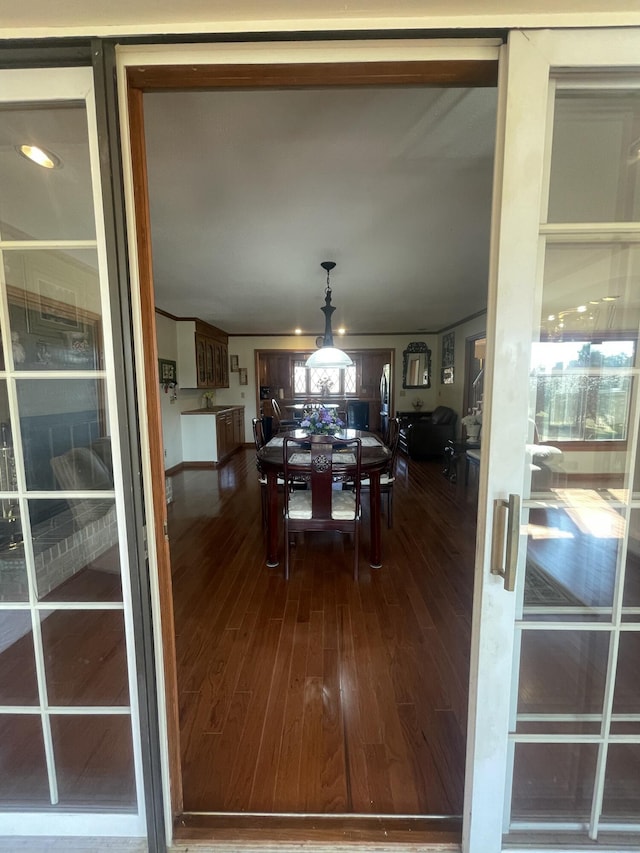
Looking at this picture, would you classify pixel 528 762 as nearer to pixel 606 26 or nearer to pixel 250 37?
pixel 606 26

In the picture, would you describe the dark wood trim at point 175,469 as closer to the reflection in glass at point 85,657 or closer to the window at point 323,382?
the window at point 323,382

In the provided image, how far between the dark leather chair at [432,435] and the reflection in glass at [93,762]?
578 centimetres

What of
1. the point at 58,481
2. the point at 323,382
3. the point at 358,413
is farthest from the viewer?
the point at 323,382

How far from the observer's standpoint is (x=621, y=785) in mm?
1059

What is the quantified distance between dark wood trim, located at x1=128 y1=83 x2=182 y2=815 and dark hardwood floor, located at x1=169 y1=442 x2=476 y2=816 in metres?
0.34

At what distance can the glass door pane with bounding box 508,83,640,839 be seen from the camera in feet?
2.94

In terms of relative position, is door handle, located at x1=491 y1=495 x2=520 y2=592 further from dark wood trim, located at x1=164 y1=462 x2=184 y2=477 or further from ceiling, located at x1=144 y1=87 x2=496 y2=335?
dark wood trim, located at x1=164 y1=462 x2=184 y2=477

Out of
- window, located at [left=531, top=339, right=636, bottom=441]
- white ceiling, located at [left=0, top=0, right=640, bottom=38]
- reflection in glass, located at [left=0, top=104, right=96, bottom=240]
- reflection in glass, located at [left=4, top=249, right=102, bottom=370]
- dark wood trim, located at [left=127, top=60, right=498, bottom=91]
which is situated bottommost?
window, located at [left=531, top=339, right=636, bottom=441]

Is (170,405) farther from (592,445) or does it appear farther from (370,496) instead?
(592,445)

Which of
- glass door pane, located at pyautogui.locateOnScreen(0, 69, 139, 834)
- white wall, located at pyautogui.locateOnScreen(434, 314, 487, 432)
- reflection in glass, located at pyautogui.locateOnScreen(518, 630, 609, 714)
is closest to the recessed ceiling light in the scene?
glass door pane, located at pyautogui.locateOnScreen(0, 69, 139, 834)

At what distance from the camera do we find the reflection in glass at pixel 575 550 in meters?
0.97

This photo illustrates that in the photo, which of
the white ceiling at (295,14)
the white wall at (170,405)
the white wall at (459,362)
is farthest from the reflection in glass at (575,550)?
the white wall at (459,362)

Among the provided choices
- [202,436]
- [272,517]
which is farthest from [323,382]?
[272,517]

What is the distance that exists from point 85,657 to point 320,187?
2445 mm
